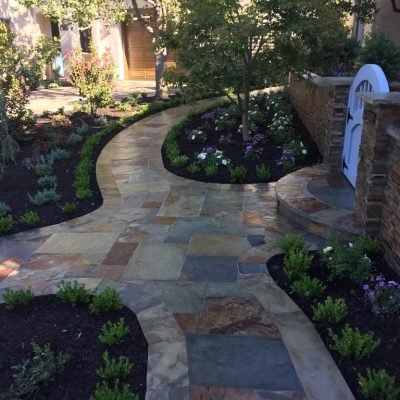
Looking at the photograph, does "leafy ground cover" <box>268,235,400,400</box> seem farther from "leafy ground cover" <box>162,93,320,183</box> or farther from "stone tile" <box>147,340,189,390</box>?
"leafy ground cover" <box>162,93,320,183</box>

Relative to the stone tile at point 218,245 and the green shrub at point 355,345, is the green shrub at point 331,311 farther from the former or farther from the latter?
the stone tile at point 218,245

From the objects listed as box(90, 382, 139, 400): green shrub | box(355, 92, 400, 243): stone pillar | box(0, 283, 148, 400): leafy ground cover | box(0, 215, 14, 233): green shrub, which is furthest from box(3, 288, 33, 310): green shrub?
box(355, 92, 400, 243): stone pillar

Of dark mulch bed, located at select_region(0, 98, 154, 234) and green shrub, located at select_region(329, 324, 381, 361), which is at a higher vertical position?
green shrub, located at select_region(329, 324, 381, 361)

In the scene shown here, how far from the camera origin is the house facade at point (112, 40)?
18078 millimetres

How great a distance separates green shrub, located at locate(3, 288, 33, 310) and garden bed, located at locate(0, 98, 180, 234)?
1752 millimetres

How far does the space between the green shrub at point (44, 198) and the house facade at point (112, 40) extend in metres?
13.0

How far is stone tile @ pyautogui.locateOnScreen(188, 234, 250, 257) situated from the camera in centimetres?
442

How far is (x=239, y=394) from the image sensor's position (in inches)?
102

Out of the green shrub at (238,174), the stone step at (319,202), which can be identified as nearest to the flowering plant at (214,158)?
the green shrub at (238,174)

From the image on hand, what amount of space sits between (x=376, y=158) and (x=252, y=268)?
1428mm

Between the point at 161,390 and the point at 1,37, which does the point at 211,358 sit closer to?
the point at 161,390

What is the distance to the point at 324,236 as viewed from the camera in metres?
4.53

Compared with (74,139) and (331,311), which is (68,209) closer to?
(331,311)

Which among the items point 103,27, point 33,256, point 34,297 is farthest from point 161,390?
point 103,27
